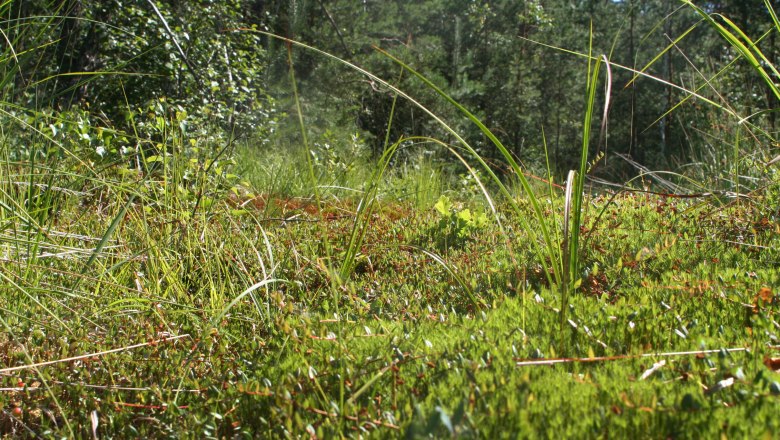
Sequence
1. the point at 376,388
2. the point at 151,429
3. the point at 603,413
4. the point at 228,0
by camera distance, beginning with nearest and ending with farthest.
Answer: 1. the point at 603,413
2. the point at 376,388
3. the point at 151,429
4. the point at 228,0

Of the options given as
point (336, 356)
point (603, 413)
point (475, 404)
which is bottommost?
point (336, 356)

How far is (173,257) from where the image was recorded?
3705mm

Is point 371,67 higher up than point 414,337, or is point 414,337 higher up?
point 414,337

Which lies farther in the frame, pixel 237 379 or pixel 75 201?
pixel 75 201

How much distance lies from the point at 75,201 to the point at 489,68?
19.8 metres

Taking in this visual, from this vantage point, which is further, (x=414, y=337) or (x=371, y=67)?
(x=371, y=67)

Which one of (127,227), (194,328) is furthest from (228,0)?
(194,328)

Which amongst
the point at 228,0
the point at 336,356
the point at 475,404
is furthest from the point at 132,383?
the point at 228,0

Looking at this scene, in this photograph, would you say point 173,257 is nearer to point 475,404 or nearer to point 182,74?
point 475,404

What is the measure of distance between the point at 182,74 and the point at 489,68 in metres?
16.5

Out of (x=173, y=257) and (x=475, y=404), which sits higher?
(x=475, y=404)

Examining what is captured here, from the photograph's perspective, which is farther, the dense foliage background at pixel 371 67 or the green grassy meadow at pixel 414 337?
the dense foliage background at pixel 371 67

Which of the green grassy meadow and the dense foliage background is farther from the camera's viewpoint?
the dense foliage background

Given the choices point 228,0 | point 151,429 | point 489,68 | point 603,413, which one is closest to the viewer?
point 603,413
